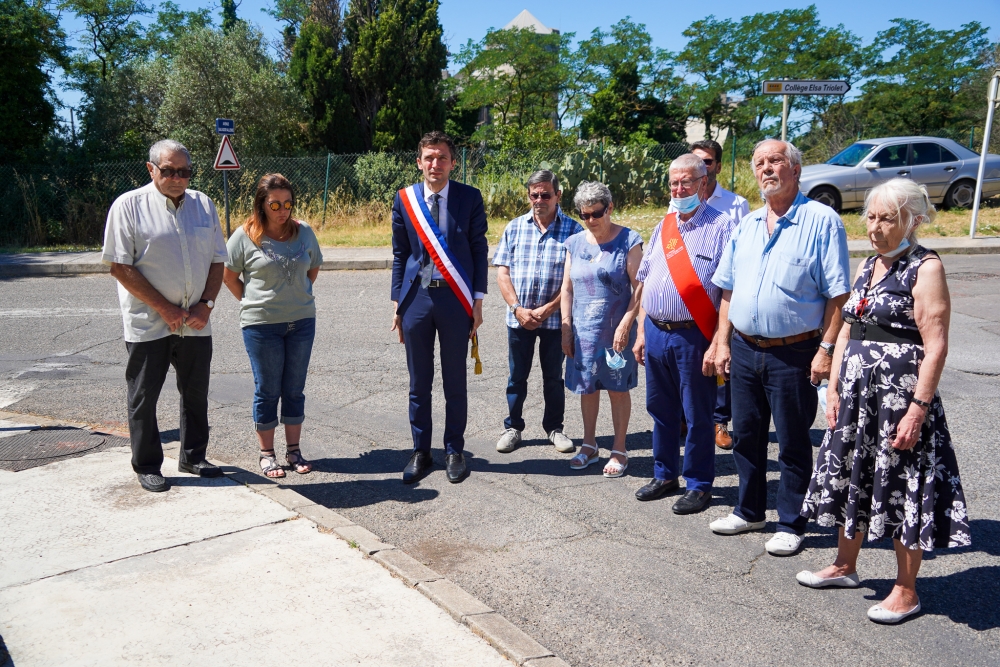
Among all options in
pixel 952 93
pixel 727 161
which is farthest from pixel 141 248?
pixel 952 93

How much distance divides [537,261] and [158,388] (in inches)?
97.7

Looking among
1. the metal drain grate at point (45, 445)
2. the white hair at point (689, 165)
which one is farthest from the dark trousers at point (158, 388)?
the white hair at point (689, 165)

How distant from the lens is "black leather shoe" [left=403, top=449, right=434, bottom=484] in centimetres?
535

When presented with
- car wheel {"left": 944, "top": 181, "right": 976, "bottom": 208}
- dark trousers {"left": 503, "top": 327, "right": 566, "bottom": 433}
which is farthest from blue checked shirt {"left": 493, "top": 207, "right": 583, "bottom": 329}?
car wheel {"left": 944, "top": 181, "right": 976, "bottom": 208}

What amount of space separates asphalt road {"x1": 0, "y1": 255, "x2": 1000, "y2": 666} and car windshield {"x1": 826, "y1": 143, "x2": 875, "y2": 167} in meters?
10.8

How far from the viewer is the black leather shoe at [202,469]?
516cm

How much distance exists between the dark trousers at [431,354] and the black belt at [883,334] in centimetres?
240

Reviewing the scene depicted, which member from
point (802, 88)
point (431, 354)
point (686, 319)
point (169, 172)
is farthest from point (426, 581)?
point (802, 88)

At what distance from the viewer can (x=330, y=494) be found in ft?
17.0

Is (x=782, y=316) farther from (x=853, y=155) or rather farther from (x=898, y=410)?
(x=853, y=155)

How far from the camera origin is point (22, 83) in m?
21.2

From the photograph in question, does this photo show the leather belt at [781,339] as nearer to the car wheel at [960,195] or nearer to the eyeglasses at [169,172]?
the eyeglasses at [169,172]

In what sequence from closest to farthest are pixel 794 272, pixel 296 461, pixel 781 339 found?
pixel 794 272, pixel 781 339, pixel 296 461

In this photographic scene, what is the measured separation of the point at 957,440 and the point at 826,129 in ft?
112
